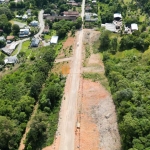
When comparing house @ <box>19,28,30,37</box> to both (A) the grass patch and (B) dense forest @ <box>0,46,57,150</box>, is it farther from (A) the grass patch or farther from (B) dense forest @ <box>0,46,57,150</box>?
(A) the grass patch

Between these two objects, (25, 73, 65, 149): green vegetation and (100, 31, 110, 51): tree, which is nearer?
(25, 73, 65, 149): green vegetation

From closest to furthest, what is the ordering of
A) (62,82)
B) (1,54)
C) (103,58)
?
(62,82) < (103,58) < (1,54)

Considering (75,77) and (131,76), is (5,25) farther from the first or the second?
(131,76)

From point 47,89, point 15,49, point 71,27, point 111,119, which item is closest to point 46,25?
point 71,27

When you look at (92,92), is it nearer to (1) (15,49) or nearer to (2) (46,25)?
(1) (15,49)

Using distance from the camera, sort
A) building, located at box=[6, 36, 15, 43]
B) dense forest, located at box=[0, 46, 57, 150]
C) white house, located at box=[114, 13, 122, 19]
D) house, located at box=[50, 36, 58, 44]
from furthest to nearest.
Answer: white house, located at box=[114, 13, 122, 19] → building, located at box=[6, 36, 15, 43] → house, located at box=[50, 36, 58, 44] → dense forest, located at box=[0, 46, 57, 150]

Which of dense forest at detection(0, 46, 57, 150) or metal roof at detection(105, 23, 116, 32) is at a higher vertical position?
metal roof at detection(105, 23, 116, 32)

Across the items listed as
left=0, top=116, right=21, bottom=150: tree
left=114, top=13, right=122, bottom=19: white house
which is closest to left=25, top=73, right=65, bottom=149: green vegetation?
left=0, top=116, right=21, bottom=150: tree

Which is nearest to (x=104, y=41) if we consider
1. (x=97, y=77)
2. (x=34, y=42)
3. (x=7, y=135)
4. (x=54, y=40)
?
(x=97, y=77)
